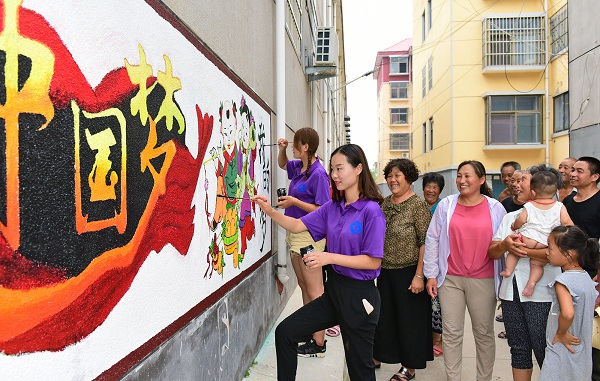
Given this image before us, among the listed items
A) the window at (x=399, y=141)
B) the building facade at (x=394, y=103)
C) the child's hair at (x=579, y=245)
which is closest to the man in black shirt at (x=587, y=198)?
the child's hair at (x=579, y=245)


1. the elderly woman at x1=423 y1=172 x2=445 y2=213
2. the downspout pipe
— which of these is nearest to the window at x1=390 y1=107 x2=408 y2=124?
the downspout pipe

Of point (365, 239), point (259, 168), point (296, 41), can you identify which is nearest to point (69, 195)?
point (365, 239)

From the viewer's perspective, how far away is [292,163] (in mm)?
4582

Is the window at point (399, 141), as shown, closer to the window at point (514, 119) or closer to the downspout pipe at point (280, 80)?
the window at point (514, 119)

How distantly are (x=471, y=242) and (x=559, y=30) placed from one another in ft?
52.9

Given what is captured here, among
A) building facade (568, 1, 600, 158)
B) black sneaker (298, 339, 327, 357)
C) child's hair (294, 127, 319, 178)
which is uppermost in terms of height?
building facade (568, 1, 600, 158)

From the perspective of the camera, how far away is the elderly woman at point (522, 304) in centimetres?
317

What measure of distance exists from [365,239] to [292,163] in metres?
2.03

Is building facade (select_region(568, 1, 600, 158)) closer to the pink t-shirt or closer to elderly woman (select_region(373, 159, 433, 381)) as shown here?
the pink t-shirt

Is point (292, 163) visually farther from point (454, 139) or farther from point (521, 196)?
point (454, 139)

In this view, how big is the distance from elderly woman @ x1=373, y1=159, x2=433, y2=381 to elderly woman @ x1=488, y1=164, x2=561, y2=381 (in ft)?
1.99

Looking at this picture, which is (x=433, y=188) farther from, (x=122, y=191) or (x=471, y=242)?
(x=122, y=191)

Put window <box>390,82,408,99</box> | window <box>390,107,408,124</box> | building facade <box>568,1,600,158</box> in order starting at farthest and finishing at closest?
window <box>390,82,408,99</box> < window <box>390,107,408,124</box> < building facade <box>568,1,600,158</box>

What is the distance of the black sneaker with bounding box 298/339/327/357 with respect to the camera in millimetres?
4152
